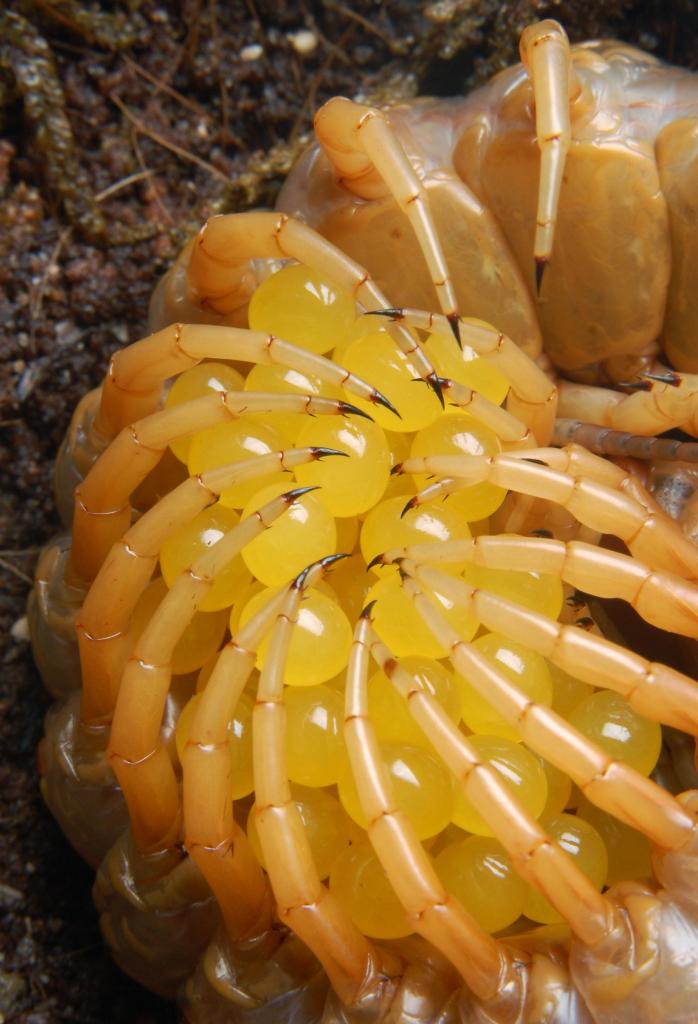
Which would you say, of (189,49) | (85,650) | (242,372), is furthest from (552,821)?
(189,49)

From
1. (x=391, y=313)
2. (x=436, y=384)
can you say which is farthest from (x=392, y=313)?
(x=436, y=384)

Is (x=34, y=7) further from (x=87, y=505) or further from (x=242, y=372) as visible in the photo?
(x=87, y=505)

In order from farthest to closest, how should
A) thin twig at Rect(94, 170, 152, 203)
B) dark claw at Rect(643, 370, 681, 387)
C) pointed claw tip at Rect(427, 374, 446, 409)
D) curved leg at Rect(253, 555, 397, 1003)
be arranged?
thin twig at Rect(94, 170, 152, 203) < dark claw at Rect(643, 370, 681, 387) < pointed claw tip at Rect(427, 374, 446, 409) < curved leg at Rect(253, 555, 397, 1003)

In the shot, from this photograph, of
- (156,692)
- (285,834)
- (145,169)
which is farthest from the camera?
(145,169)

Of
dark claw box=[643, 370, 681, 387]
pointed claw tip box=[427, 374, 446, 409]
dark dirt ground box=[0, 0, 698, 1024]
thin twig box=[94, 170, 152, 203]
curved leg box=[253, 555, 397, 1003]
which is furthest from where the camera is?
thin twig box=[94, 170, 152, 203]

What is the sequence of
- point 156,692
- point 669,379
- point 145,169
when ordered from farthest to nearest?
point 145,169
point 669,379
point 156,692

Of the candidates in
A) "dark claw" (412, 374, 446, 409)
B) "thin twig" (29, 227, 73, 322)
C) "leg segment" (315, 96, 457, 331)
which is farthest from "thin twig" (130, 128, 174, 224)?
"dark claw" (412, 374, 446, 409)

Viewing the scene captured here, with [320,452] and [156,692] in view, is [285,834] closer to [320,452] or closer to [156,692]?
[156,692]

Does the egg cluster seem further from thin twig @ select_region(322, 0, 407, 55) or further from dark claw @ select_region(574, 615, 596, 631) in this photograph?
thin twig @ select_region(322, 0, 407, 55)
